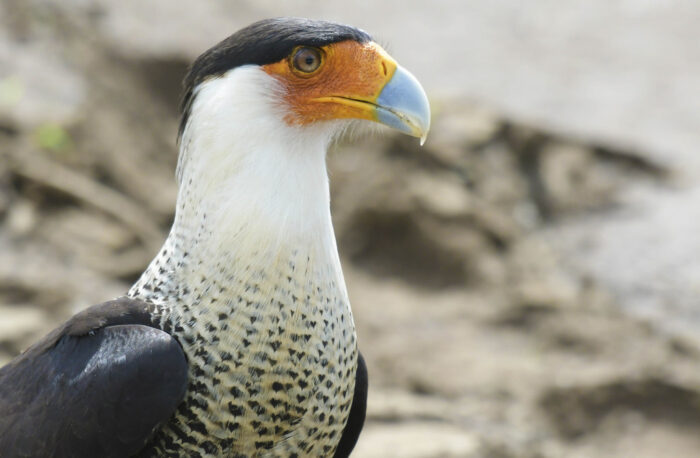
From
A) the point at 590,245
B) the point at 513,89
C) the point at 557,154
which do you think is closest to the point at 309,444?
the point at 590,245

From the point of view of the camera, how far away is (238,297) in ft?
8.11

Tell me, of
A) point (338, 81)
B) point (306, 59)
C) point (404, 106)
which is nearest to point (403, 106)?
point (404, 106)

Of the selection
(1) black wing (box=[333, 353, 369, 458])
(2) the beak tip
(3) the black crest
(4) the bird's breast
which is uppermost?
(3) the black crest

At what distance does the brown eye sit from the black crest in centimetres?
2

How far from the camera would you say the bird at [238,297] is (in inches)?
94.1

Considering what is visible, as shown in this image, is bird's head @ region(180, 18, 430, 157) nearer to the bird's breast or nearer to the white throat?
the white throat

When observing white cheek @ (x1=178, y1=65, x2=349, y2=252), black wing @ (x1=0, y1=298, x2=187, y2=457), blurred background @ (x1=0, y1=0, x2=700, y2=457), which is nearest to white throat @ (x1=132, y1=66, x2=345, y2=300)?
white cheek @ (x1=178, y1=65, x2=349, y2=252)

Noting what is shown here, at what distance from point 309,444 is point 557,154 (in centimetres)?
451

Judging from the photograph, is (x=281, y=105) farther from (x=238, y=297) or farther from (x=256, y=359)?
(x=256, y=359)

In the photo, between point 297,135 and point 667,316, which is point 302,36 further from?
point 667,316

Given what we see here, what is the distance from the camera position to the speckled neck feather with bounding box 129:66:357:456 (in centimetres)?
243

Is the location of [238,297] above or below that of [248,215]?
below

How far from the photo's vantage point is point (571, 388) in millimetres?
5141

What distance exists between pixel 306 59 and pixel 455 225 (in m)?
3.68
